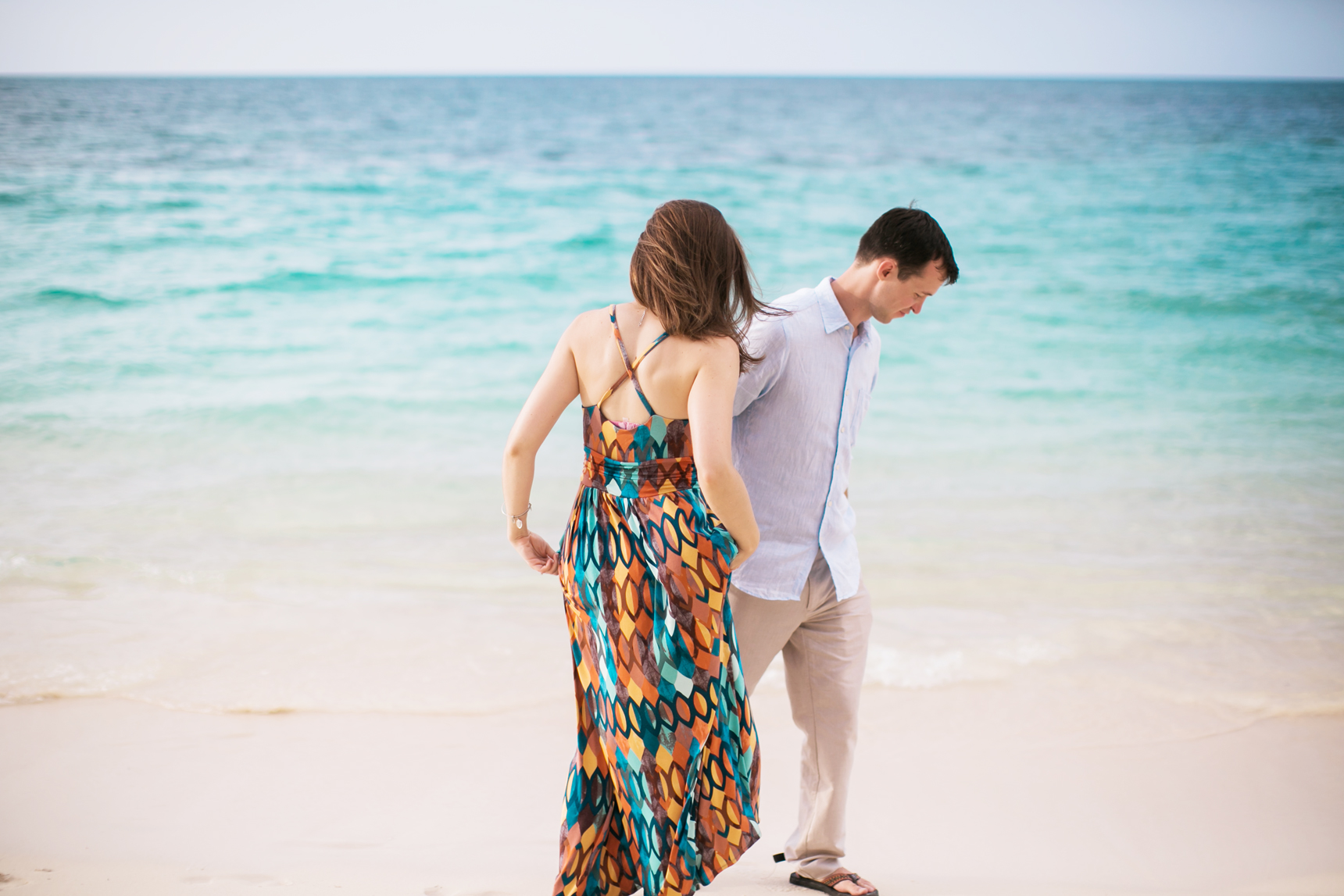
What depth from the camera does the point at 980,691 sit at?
3137 millimetres

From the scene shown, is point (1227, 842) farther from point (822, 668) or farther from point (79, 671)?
point (79, 671)

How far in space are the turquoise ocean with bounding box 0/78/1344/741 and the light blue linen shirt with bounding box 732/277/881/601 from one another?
58.1 inches

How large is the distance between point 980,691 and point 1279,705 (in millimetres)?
991

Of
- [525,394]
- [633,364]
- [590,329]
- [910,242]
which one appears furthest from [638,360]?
[525,394]

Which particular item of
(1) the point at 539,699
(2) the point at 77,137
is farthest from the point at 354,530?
(2) the point at 77,137

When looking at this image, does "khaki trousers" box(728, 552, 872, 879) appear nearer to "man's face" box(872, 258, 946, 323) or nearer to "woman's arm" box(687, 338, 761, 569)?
"woman's arm" box(687, 338, 761, 569)

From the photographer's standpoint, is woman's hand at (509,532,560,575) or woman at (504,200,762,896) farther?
woman's hand at (509,532,560,575)

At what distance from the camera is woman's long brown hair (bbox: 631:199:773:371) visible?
1.59 metres

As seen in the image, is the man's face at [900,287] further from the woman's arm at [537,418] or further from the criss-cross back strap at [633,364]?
the woman's arm at [537,418]

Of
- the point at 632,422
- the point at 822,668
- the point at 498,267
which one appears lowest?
the point at 822,668

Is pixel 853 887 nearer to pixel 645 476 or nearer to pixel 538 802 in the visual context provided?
pixel 538 802

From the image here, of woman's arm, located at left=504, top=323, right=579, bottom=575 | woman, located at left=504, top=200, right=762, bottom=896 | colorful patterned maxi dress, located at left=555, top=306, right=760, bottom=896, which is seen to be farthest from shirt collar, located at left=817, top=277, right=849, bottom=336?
woman's arm, located at left=504, top=323, right=579, bottom=575

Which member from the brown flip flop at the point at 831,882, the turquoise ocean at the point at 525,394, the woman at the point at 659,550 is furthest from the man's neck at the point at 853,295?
the turquoise ocean at the point at 525,394

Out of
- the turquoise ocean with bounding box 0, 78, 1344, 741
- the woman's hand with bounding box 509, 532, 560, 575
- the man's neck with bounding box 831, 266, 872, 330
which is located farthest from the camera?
the turquoise ocean with bounding box 0, 78, 1344, 741
